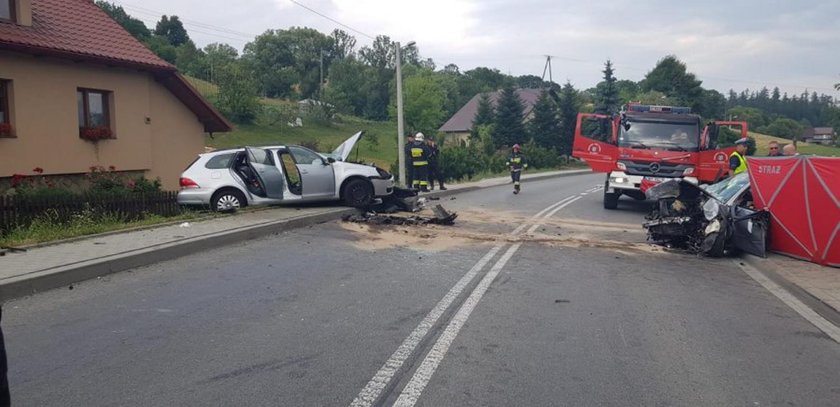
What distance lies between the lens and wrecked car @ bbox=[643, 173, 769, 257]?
10.5m

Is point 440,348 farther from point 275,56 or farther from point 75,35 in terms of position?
point 275,56

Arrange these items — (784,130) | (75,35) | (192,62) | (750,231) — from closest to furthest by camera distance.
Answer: (750,231) < (75,35) < (192,62) < (784,130)

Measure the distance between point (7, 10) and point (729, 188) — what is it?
15.4 m

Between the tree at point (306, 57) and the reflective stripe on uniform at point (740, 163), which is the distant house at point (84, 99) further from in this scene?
the tree at point (306, 57)

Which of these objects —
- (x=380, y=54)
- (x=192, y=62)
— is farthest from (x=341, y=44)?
(x=192, y=62)

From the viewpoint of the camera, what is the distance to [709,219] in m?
10.7

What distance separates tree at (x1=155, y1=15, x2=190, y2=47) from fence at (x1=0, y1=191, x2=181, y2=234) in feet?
279

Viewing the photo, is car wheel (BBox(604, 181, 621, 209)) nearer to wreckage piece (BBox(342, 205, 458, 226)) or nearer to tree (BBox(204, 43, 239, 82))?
wreckage piece (BBox(342, 205, 458, 226))

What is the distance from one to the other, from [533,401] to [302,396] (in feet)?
4.89

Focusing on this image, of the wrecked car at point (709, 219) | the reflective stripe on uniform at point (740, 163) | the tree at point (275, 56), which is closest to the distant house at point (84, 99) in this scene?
the wrecked car at point (709, 219)

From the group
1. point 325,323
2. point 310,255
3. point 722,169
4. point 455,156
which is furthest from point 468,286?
point 455,156

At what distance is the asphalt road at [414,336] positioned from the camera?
14.8 ft

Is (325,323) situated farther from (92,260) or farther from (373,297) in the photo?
(92,260)

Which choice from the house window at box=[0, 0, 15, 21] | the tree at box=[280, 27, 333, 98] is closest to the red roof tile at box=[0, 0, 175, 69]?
the house window at box=[0, 0, 15, 21]
